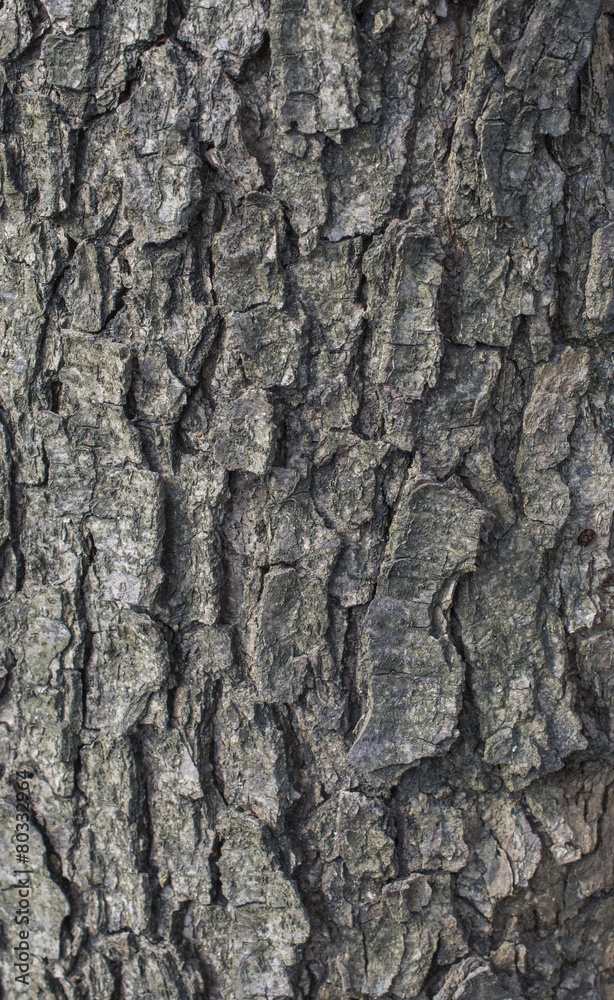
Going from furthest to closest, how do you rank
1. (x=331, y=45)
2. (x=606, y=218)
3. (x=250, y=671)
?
(x=250, y=671)
(x=606, y=218)
(x=331, y=45)

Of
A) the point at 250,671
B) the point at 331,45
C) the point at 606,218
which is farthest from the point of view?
the point at 250,671

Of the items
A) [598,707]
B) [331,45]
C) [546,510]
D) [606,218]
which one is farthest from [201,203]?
[598,707]

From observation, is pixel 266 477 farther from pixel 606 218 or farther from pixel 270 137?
pixel 606 218

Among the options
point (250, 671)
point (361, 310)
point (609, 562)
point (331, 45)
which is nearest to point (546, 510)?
point (609, 562)

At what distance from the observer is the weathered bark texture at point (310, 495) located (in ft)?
3.83

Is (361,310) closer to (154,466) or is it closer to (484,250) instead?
(484,250)

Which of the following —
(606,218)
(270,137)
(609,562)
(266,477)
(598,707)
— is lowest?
(598,707)

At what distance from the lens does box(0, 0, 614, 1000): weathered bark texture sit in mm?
1166

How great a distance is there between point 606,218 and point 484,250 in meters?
0.24

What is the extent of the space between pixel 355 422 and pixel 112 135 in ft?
2.15

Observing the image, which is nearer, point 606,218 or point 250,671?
point 606,218

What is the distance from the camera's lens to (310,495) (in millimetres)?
1274

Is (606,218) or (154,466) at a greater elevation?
(606,218)

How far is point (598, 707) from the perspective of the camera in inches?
55.4
